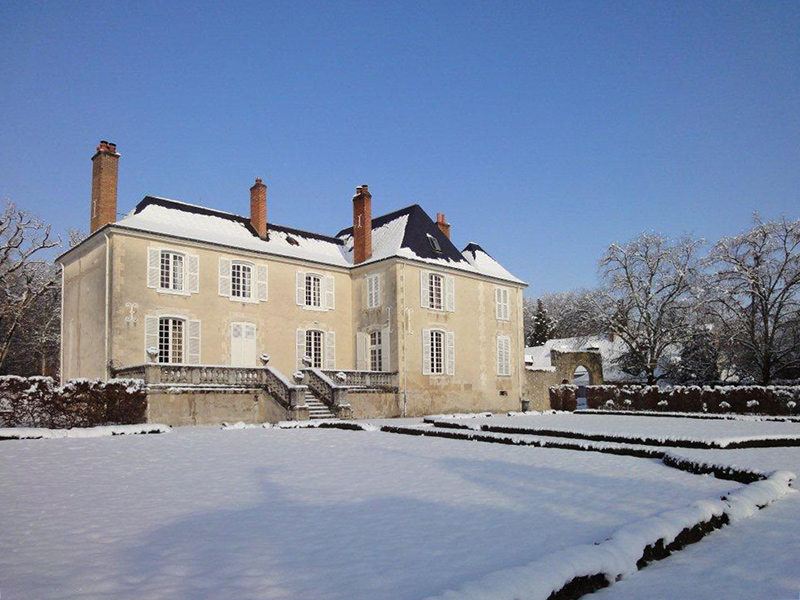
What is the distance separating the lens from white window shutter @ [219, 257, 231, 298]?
79.2 feet

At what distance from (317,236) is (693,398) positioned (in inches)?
753

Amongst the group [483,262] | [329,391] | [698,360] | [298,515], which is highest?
[483,262]

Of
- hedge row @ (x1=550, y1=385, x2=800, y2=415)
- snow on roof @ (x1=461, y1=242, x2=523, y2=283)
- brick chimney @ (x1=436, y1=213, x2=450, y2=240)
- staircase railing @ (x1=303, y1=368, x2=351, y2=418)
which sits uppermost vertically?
brick chimney @ (x1=436, y1=213, x2=450, y2=240)

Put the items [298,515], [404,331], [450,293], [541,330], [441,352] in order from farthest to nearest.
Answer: [541,330]
[450,293]
[441,352]
[404,331]
[298,515]

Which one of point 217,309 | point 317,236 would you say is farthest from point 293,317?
point 317,236

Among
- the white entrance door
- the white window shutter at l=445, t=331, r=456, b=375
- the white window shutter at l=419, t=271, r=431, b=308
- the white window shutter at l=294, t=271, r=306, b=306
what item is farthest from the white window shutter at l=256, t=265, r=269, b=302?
the white window shutter at l=445, t=331, r=456, b=375

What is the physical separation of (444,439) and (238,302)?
1237 centimetres

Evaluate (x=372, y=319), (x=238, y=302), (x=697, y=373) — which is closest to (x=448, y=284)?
(x=372, y=319)

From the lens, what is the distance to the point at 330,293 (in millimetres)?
27953

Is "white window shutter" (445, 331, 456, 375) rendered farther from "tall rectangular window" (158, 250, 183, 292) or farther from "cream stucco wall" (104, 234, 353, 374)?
"tall rectangular window" (158, 250, 183, 292)

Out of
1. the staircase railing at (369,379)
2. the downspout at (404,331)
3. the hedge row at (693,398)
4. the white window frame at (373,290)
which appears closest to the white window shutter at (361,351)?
the white window frame at (373,290)

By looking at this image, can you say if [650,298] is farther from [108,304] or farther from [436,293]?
[108,304]

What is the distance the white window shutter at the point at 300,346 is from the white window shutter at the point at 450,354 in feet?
21.3

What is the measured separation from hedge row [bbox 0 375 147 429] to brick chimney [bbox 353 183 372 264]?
13.7 metres
